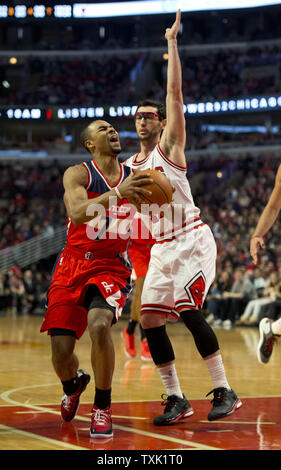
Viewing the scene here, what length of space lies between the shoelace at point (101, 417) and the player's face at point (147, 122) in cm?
248

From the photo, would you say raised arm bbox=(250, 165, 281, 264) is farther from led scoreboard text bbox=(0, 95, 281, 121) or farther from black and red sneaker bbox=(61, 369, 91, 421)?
led scoreboard text bbox=(0, 95, 281, 121)

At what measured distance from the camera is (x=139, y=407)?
5.60 m

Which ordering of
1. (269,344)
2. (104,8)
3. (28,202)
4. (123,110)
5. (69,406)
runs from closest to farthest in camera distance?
(69,406) < (269,344) < (28,202) < (123,110) < (104,8)

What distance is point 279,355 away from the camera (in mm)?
9742

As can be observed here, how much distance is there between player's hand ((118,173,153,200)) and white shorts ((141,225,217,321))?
96cm

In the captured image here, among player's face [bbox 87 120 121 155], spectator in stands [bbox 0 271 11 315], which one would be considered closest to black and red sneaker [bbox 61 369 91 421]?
player's face [bbox 87 120 121 155]

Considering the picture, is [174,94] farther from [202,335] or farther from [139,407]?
[139,407]

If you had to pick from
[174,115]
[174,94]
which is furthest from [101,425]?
[174,94]

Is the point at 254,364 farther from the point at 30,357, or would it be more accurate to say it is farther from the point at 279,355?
the point at 30,357

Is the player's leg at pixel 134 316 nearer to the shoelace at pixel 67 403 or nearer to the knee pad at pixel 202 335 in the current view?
the knee pad at pixel 202 335

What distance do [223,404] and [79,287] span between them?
4.29 ft

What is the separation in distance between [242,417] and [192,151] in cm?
2570

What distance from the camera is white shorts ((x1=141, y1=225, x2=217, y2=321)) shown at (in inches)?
202

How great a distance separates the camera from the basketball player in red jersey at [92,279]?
4.64 metres
